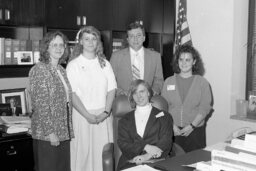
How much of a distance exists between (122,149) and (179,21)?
2.17 meters

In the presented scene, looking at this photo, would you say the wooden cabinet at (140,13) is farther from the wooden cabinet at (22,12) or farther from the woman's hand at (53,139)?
the woman's hand at (53,139)

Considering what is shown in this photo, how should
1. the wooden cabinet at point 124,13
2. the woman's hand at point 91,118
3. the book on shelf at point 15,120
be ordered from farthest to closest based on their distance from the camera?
the wooden cabinet at point 124,13, the book on shelf at point 15,120, the woman's hand at point 91,118

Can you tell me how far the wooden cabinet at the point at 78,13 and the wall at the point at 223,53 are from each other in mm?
1112

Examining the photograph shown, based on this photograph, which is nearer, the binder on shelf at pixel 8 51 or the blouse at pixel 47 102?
the blouse at pixel 47 102

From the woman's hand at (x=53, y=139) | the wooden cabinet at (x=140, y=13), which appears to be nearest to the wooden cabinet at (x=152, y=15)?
the wooden cabinet at (x=140, y=13)

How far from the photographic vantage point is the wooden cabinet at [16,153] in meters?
3.05

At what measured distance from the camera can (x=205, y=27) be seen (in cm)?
411

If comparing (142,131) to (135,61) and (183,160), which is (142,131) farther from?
(135,61)

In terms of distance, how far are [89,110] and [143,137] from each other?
0.62 m

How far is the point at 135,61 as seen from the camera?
3547 mm

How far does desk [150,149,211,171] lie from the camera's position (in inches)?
76.6

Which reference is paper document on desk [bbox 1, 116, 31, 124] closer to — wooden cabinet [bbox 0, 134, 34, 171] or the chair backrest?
wooden cabinet [bbox 0, 134, 34, 171]

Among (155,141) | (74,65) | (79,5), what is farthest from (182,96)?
(79,5)

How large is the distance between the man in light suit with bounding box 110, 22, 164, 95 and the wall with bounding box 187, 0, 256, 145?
812mm
